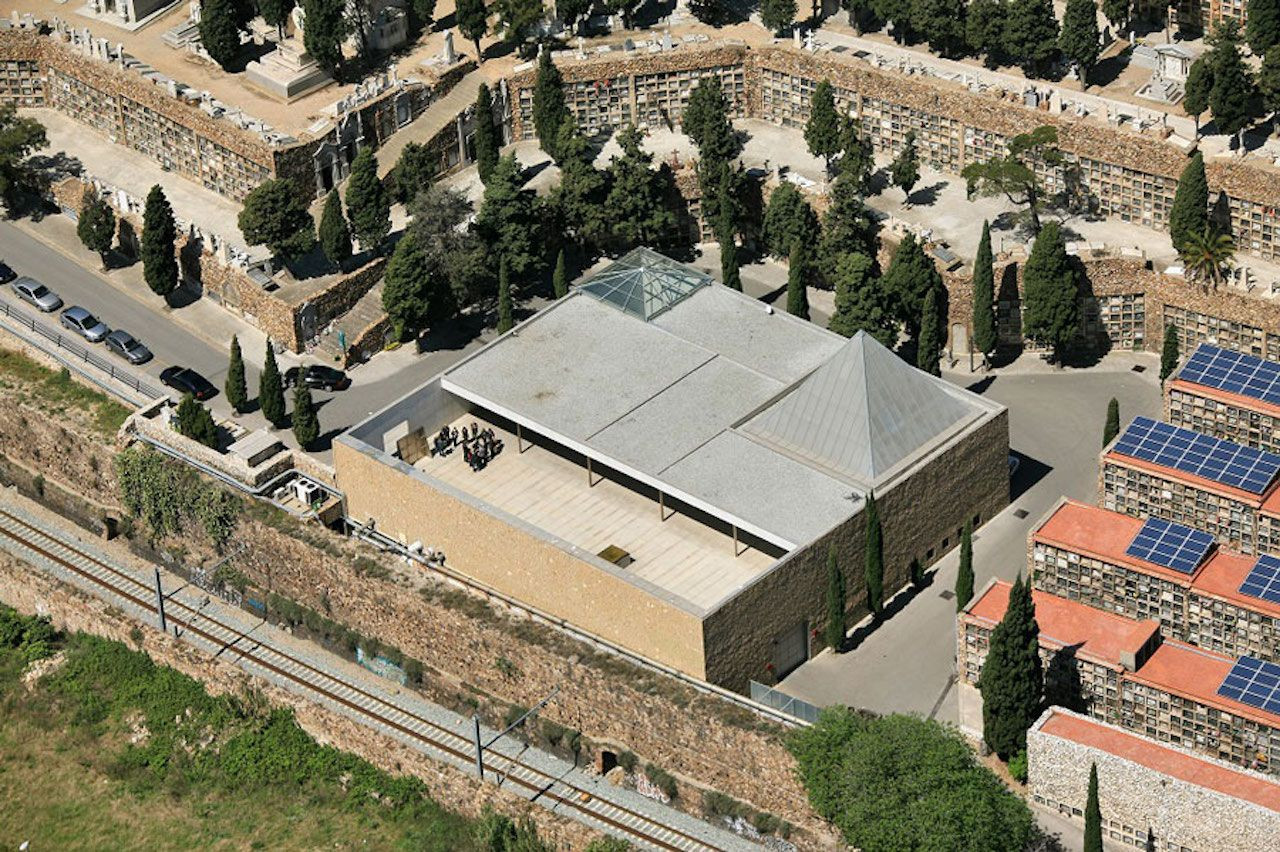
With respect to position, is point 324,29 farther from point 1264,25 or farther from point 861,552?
point 1264,25

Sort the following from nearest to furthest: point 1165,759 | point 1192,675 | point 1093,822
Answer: point 1093,822 → point 1165,759 → point 1192,675

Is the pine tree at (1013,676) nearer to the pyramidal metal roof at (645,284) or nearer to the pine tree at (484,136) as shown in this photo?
the pyramidal metal roof at (645,284)

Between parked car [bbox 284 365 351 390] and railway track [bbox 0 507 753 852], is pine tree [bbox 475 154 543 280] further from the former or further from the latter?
railway track [bbox 0 507 753 852]

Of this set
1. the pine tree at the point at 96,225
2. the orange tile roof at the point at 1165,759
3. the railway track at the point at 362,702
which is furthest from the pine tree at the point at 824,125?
the orange tile roof at the point at 1165,759

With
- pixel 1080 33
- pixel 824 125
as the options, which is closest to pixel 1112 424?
pixel 1080 33

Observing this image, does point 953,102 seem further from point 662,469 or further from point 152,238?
point 152,238

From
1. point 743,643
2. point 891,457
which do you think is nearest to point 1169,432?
point 891,457
